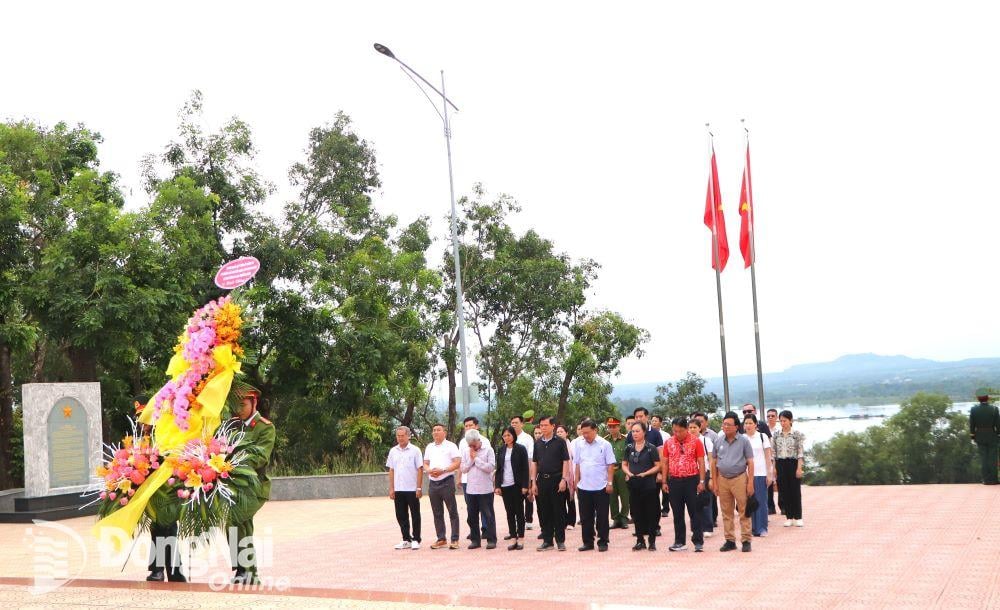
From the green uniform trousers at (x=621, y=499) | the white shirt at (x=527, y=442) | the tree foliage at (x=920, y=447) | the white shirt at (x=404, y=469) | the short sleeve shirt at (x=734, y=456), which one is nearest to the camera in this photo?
the short sleeve shirt at (x=734, y=456)

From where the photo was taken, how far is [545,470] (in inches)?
494

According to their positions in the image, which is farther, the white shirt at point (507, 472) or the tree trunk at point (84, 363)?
the tree trunk at point (84, 363)

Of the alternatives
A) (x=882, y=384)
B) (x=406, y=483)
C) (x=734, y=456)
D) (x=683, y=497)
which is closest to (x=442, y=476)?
(x=406, y=483)

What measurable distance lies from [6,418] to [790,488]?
19343 mm

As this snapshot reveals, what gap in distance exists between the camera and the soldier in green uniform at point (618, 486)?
14.2 metres

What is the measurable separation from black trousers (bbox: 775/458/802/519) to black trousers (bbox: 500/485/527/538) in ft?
12.5

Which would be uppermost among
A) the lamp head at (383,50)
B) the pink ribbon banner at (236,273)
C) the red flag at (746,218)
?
the lamp head at (383,50)

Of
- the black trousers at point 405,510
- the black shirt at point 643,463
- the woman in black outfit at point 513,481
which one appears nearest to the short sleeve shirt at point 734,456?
A: the black shirt at point 643,463

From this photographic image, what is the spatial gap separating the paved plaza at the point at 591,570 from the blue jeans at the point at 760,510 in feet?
0.94

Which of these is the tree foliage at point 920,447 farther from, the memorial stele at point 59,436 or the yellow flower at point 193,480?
the yellow flower at point 193,480

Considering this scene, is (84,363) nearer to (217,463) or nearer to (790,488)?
(790,488)

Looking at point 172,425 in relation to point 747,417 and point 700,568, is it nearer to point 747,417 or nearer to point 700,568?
point 700,568

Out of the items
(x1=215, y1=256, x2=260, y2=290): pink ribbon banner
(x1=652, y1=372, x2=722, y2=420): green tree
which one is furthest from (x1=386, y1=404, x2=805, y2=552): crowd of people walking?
(x1=652, y1=372, x2=722, y2=420): green tree

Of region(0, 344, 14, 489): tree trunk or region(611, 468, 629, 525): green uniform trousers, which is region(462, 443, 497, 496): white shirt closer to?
region(611, 468, 629, 525): green uniform trousers
